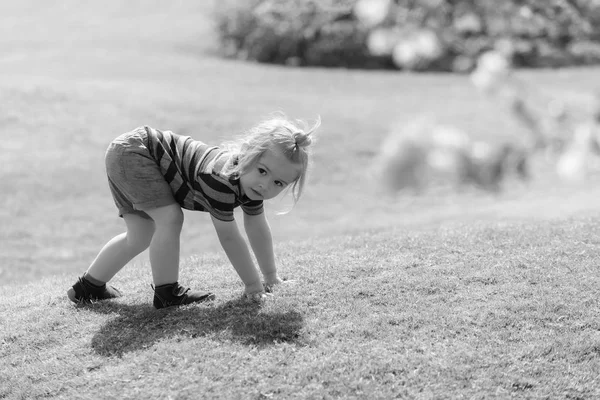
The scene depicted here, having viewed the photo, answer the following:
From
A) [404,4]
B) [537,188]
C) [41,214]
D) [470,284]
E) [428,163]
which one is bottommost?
[537,188]

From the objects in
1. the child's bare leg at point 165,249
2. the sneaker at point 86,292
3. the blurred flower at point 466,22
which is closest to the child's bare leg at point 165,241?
the child's bare leg at point 165,249

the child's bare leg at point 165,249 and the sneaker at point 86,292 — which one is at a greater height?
the child's bare leg at point 165,249

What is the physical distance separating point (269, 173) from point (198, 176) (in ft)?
1.53

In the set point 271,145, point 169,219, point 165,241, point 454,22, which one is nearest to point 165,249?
point 165,241

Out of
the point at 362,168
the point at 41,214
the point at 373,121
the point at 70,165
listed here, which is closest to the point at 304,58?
the point at 373,121

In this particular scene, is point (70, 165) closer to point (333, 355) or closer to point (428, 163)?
point (333, 355)

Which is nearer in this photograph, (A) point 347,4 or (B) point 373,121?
(A) point 347,4

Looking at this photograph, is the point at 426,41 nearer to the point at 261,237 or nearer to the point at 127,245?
the point at 261,237

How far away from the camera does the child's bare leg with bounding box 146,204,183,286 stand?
15.7 feet

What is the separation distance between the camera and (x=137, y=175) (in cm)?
483

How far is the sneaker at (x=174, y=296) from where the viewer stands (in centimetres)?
494

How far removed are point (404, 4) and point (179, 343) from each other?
258 cm

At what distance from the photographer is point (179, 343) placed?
4.52 m

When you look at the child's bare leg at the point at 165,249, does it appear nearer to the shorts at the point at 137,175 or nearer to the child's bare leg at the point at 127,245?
the shorts at the point at 137,175
